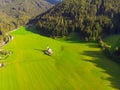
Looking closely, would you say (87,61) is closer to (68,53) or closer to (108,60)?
(108,60)

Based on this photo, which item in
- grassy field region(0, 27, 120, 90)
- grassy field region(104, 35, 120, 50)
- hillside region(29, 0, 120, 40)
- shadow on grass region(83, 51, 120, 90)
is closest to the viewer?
shadow on grass region(83, 51, 120, 90)

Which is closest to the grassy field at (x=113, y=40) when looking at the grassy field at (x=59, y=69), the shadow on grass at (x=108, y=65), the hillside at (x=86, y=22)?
the grassy field at (x=59, y=69)

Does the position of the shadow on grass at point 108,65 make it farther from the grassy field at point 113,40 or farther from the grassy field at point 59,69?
the grassy field at point 113,40

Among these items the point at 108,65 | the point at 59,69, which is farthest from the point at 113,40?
the point at 59,69

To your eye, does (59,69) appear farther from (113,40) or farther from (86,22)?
(86,22)

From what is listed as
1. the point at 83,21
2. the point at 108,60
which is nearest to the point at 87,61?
the point at 108,60

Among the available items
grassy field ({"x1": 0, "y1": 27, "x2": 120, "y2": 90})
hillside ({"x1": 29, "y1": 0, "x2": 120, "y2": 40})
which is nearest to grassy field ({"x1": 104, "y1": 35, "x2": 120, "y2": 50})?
grassy field ({"x1": 0, "y1": 27, "x2": 120, "y2": 90})

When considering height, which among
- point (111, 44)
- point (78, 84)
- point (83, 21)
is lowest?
point (78, 84)

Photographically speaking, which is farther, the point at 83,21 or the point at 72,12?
the point at 72,12

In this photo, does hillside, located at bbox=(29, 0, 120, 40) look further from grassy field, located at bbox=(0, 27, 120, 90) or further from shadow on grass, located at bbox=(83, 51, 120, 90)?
shadow on grass, located at bbox=(83, 51, 120, 90)
